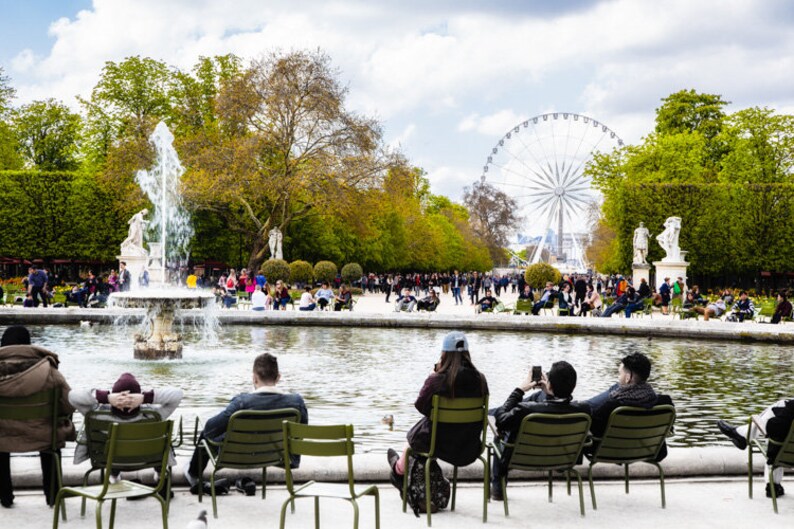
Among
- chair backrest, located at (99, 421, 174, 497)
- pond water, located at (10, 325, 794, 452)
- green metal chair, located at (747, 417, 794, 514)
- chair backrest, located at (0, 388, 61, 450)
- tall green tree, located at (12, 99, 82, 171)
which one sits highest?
tall green tree, located at (12, 99, 82, 171)

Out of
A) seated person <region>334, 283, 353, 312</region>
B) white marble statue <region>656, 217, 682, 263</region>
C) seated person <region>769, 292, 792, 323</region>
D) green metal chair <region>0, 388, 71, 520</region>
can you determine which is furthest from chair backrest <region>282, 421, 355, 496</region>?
white marble statue <region>656, 217, 682, 263</region>

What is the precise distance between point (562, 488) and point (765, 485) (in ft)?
4.44

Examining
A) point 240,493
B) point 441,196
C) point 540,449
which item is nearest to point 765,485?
point 540,449

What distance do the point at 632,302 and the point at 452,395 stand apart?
1955cm

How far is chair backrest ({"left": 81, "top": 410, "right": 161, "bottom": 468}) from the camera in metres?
4.90

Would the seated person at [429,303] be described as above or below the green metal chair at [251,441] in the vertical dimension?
above

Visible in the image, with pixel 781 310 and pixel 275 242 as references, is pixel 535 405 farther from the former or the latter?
pixel 275 242

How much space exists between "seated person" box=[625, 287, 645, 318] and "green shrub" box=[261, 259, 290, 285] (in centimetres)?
1637

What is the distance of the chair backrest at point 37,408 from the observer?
498 centimetres

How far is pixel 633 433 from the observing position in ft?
18.0

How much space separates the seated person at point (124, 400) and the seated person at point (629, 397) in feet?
8.41

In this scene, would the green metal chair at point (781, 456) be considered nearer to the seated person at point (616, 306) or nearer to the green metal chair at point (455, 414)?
the green metal chair at point (455, 414)

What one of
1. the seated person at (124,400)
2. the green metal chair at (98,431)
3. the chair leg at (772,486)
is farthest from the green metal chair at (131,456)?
the chair leg at (772,486)

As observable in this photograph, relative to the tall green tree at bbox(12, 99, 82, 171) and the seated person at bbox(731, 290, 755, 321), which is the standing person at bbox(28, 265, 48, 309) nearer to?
the seated person at bbox(731, 290, 755, 321)
